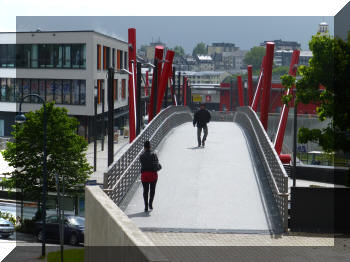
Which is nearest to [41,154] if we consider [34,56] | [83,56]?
[83,56]

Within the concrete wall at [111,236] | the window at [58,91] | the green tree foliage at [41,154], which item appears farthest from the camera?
the window at [58,91]

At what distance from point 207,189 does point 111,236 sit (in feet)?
25.2

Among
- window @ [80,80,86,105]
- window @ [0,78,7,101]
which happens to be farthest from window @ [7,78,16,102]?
window @ [80,80,86,105]

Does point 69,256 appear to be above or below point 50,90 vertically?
below

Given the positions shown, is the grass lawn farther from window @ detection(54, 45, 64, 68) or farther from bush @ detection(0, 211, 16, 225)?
window @ detection(54, 45, 64, 68)

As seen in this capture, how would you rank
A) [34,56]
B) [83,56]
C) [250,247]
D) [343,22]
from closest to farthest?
[250,247] < [83,56] < [34,56] < [343,22]

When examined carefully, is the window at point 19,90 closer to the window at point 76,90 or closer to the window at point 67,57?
the window at point 67,57

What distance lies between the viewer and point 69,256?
28.6 meters

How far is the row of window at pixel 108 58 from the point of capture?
70.9m

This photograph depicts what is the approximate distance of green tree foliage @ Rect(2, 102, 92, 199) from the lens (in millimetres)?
37844

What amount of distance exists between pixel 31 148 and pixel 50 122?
8.39ft

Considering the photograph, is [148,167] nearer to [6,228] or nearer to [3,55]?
[6,228]

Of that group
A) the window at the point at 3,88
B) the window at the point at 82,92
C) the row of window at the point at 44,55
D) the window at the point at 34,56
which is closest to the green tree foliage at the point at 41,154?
the window at the point at 82,92

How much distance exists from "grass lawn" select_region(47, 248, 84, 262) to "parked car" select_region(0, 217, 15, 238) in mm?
5611
